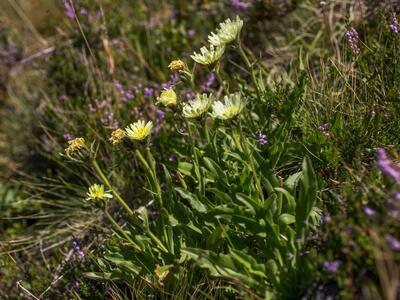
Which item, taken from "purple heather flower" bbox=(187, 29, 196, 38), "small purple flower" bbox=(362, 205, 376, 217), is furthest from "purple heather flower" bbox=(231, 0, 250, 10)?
"small purple flower" bbox=(362, 205, 376, 217)

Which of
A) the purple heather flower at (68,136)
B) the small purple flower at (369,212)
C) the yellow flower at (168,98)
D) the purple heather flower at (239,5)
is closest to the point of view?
the small purple flower at (369,212)

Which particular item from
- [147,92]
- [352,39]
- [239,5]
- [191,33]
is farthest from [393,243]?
[191,33]

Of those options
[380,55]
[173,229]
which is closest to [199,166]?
[173,229]

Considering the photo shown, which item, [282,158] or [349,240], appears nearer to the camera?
[349,240]

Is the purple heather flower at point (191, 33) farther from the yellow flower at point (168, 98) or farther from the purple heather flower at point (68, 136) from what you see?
the yellow flower at point (168, 98)

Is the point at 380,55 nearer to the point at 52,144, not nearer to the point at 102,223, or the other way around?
the point at 102,223

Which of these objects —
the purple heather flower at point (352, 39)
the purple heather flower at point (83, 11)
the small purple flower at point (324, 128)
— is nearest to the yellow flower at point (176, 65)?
the small purple flower at point (324, 128)

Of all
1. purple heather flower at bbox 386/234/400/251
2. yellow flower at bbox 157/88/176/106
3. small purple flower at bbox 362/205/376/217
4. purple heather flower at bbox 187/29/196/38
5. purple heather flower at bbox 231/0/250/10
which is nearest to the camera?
purple heather flower at bbox 386/234/400/251

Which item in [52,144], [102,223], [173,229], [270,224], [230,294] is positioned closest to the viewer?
[270,224]

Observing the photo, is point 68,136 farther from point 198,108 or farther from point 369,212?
point 369,212

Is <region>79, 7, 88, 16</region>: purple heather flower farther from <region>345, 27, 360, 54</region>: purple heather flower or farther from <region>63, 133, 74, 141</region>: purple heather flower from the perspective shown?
<region>345, 27, 360, 54</region>: purple heather flower

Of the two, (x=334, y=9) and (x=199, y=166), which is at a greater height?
(x=199, y=166)
